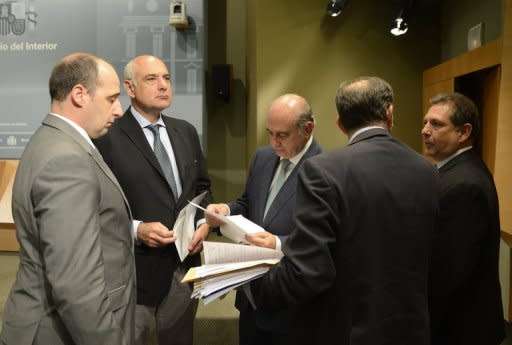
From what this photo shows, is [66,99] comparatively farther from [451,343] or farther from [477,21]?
[477,21]

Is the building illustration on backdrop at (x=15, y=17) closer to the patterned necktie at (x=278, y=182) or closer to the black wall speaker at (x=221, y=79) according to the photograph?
the black wall speaker at (x=221, y=79)

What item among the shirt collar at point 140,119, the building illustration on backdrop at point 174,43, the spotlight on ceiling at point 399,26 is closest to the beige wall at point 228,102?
the building illustration on backdrop at point 174,43

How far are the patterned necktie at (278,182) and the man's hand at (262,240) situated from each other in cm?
39

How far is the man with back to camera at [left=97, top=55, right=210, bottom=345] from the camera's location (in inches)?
82.0

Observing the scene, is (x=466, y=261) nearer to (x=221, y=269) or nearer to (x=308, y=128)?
(x=308, y=128)

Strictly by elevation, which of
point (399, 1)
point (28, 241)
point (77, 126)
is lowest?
point (28, 241)

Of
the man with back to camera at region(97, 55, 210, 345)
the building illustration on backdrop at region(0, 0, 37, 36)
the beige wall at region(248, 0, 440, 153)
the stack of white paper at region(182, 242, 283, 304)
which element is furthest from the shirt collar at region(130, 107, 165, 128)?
the building illustration on backdrop at region(0, 0, 37, 36)

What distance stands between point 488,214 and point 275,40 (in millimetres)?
3037

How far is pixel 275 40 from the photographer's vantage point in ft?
14.5

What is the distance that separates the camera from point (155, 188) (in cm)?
210

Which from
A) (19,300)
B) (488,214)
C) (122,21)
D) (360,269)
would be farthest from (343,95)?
(122,21)

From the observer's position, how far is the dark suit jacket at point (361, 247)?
4.35ft

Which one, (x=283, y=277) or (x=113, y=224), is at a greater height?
(x=113, y=224)

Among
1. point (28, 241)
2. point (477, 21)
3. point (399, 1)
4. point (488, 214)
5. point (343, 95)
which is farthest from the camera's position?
point (399, 1)
